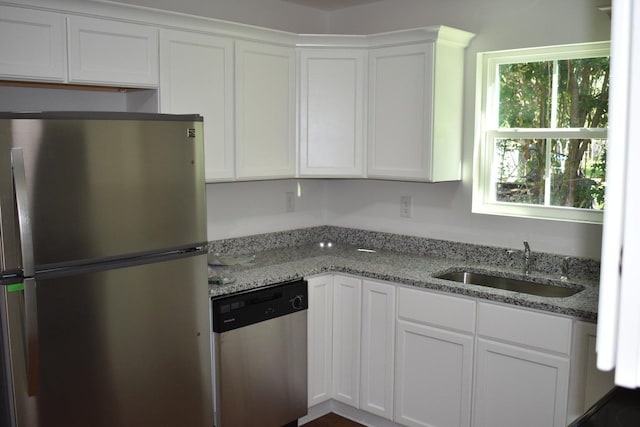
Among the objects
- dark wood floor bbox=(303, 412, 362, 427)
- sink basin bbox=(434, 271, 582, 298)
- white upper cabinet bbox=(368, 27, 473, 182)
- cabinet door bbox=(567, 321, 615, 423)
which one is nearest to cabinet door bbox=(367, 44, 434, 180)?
white upper cabinet bbox=(368, 27, 473, 182)

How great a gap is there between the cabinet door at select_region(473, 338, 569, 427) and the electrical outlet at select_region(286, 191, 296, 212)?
1.69 m

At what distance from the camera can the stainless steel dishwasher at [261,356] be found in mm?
3014

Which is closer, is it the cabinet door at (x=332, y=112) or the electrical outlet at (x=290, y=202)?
the cabinet door at (x=332, y=112)

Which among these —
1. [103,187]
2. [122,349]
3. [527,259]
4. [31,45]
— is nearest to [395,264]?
[527,259]

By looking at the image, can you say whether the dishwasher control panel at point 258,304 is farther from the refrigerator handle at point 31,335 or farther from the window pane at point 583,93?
the window pane at point 583,93

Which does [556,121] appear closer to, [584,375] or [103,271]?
[584,375]

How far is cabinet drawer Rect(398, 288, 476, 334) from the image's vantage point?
9.88ft

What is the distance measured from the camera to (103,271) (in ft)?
7.94

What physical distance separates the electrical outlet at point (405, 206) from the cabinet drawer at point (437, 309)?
32.4 inches

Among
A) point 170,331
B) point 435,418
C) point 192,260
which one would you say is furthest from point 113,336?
point 435,418

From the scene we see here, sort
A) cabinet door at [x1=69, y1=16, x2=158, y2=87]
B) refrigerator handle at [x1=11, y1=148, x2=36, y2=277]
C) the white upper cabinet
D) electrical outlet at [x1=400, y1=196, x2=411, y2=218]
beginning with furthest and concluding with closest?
electrical outlet at [x1=400, y1=196, x2=411, y2=218], the white upper cabinet, cabinet door at [x1=69, y1=16, x2=158, y2=87], refrigerator handle at [x1=11, y1=148, x2=36, y2=277]

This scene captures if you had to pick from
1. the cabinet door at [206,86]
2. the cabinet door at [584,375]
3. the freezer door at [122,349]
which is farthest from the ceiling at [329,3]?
the cabinet door at [584,375]

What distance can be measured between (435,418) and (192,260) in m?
1.51

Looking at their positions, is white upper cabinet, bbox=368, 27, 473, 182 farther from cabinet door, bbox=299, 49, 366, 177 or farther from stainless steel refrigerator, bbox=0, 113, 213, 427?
stainless steel refrigerator, bbox=0, 113, 213, 427
